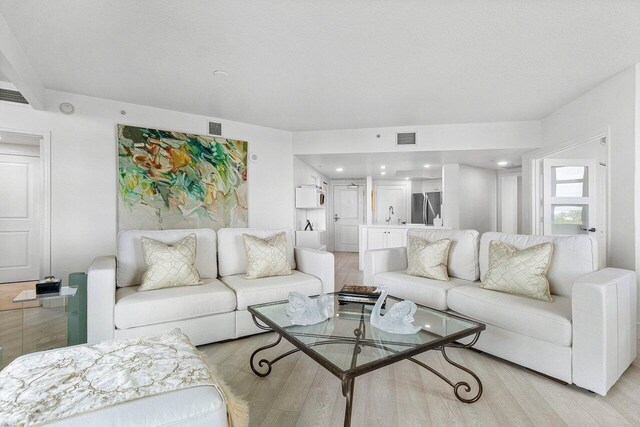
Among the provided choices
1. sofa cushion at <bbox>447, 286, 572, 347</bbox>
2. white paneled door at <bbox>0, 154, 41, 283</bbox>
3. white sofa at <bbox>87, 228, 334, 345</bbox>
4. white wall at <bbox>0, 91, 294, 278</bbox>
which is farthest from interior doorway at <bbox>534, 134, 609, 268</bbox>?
white paneled door at <bbox>0, 154, 41, 283</bbox>

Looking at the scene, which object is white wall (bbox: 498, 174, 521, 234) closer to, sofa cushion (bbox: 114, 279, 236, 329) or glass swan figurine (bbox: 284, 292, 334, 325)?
glass swan figurine (bbox: 284, 292, 334, 325)

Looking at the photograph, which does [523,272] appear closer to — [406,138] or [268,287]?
[268,287]

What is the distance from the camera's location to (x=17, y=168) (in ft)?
15.3

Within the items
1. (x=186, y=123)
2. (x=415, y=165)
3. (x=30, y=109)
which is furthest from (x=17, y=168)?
(x=415, y=165)

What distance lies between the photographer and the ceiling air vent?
4562 mm

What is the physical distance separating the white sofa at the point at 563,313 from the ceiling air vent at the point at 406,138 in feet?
7.19

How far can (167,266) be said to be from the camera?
8.31 feet

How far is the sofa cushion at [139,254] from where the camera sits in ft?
8.64

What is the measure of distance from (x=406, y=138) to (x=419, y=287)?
2.64 metres

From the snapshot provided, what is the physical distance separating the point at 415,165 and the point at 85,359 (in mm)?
5521

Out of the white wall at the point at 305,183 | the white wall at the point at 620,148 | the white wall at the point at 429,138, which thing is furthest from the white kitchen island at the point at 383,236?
the white wall at the point at 620,148

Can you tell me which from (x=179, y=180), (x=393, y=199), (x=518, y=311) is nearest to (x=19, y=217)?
(x=179, y=180)

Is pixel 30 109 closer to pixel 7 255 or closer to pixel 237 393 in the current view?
pixel 7 255

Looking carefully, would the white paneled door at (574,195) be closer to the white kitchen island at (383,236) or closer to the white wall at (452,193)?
the white wall at (452,193)
